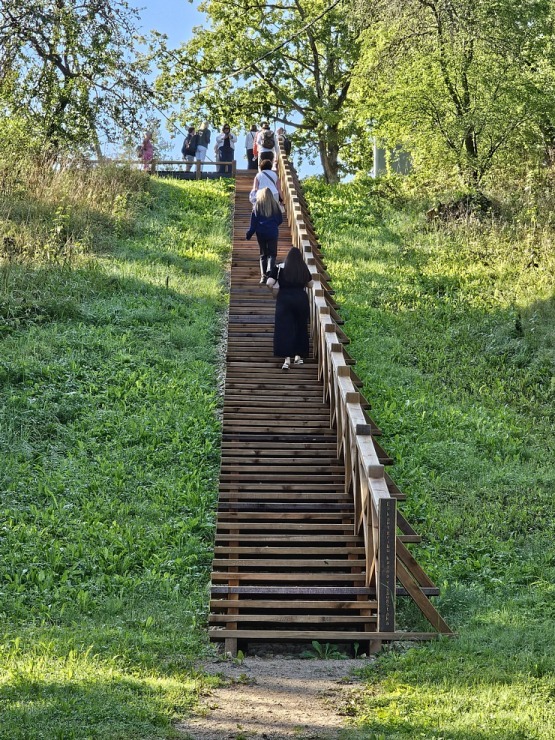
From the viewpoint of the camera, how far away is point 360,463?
9742 mm

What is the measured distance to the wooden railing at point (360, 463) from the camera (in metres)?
8.54

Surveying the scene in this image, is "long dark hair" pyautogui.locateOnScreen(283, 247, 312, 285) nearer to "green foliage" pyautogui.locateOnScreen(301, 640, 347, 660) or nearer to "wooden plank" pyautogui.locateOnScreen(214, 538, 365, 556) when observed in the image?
"wooden plank" pyautogui.locateOnScreen(214, 538, 365, 556)

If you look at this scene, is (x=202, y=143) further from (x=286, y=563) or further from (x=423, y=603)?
(x=423, y=603)

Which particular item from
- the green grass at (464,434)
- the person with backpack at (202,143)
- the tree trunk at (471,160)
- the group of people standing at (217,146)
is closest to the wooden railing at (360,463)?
the green grass at (464,434)

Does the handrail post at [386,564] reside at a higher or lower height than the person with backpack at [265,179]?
lower

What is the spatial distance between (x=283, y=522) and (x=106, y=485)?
222 centimetres

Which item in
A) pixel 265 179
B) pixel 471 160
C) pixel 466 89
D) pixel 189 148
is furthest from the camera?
pixel 189 148

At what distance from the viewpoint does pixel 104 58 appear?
40.8ft

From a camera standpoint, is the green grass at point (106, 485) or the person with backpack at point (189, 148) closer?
the green grass at point (106, 485)

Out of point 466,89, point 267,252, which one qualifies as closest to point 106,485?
point 267,252

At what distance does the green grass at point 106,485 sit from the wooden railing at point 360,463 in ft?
4.88

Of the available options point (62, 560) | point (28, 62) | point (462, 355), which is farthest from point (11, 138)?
point (62, 560)

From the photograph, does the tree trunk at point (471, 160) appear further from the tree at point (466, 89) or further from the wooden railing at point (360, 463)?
the wooden railing at point (360, 463)

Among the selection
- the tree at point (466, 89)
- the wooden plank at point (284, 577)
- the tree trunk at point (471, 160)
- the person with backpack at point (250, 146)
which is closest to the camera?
the wooden plank at point (284, 577)
